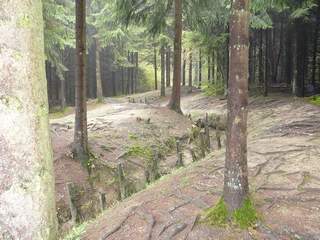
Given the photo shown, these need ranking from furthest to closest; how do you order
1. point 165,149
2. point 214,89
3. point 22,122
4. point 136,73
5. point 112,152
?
point 136,73 < point 214,89 < point 165,149 < point 112,152 < point 22,122

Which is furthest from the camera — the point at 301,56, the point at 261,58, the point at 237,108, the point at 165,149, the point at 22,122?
the point at 261,58

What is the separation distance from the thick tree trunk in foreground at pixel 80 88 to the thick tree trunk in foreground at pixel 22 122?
358 inches

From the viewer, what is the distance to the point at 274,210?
16.9 ft

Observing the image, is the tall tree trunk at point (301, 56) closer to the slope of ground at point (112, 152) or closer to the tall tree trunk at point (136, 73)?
the slope of ground at point (112, 152)

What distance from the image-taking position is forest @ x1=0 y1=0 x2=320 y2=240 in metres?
2.51

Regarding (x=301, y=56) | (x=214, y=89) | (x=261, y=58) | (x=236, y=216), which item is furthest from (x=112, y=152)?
(x=214, y=89)

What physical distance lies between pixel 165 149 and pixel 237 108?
973 cm

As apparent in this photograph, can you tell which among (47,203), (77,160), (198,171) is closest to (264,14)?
(77,160)

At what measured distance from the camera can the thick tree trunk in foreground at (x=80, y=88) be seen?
37.4 ft

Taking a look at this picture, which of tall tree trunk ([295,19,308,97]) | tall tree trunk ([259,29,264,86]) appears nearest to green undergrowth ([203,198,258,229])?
tall tree trunk ([295,19,308,97])

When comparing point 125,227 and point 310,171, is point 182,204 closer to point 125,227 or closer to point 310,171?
point 125,227

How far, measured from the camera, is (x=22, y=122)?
8.19 feet

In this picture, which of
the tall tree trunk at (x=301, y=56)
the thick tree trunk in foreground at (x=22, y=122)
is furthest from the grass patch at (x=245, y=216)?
the tall tree trunk at (x=301, y=56)

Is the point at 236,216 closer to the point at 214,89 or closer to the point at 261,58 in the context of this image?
the point at 261,58
